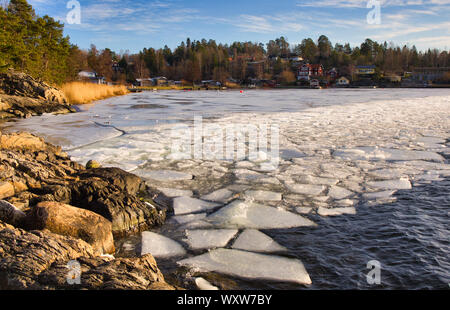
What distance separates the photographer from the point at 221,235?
278 centimetres

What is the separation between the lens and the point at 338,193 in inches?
145

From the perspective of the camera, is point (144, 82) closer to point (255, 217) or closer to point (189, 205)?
point (189, 205)

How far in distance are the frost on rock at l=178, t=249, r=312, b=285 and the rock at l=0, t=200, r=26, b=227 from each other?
121 cm

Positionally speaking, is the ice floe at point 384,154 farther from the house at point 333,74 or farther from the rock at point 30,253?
the house at point 333,74

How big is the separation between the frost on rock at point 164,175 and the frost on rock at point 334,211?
1.78 meters

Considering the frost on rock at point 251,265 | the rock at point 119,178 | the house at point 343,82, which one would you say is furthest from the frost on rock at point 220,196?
the house at point 343,82

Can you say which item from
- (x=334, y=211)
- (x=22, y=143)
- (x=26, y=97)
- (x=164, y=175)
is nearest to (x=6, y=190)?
(x=164, y=175)

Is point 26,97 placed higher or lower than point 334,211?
higher

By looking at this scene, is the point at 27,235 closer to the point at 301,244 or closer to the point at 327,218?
the point at 301,244

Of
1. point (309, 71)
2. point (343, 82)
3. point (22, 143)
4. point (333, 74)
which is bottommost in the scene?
point (22, 143)

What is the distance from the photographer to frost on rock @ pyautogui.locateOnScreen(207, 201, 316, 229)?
9.73ft

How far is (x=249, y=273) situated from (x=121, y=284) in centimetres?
89

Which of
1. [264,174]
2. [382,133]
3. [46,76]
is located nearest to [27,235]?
[264,174]

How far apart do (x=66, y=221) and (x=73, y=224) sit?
6 centimetres
